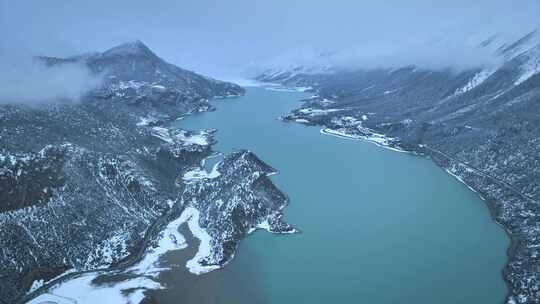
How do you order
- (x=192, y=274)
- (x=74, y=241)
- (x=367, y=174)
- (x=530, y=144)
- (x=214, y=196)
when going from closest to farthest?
(x=192, y=274)
(x=74, y=241)
(x=214, y=196)
(x=530, y=144)
(x=367, y=174)

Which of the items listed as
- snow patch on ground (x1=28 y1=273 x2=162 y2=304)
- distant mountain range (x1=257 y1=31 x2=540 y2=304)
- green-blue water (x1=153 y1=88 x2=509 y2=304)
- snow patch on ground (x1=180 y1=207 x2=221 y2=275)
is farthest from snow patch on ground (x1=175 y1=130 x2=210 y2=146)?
snow patch on ground (x1=28 y1=273 x2=162 y2=304)

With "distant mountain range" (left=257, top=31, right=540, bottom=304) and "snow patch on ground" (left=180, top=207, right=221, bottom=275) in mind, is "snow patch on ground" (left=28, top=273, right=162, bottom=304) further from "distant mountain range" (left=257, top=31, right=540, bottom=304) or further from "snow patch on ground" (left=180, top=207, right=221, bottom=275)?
"distant mountain range" (left=257, top=31, right=540, bottom=304)

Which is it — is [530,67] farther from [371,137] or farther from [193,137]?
→ [193,137]

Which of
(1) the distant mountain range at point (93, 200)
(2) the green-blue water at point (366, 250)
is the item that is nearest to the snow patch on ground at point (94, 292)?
(1) the distant mountain range at point (93, 200)

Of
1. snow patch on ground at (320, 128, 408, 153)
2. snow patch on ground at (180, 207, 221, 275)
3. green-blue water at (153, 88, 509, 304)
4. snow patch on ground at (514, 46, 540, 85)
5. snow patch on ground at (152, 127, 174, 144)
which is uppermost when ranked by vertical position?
snow patch on ground at (514, 46, 540, 85)

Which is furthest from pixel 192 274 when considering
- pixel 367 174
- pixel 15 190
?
pixel 367 174

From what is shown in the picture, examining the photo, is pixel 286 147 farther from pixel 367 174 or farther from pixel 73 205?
pixel 73 205

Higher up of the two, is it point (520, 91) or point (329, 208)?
point (520, 91)

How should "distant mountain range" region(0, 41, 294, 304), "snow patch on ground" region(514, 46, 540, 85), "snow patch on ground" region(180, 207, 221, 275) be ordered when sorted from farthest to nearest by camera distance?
"snow patch on ground" region(514, 46, 540, 85) → "snow patch on ground" region(180, 207, 221, 275) → "distant mountain range" region(0, 41, 294, 304)

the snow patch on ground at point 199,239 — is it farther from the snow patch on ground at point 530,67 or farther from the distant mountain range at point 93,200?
the snow patch on ground at point 530,67
